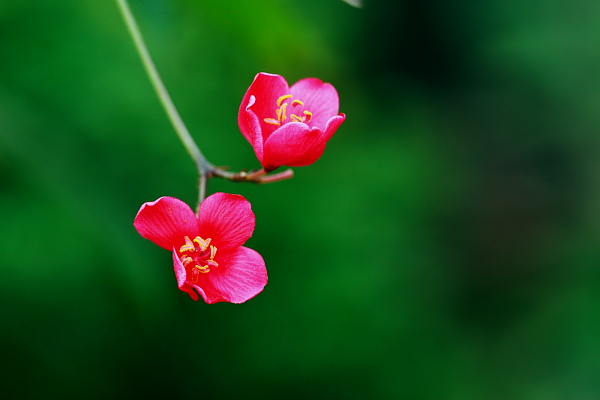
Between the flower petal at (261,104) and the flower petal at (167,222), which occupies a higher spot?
the flower petal at (261,104)

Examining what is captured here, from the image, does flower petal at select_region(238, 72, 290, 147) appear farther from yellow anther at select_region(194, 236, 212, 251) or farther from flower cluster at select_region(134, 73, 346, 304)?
yellow anther at select_region(194, 236, 212, 251)

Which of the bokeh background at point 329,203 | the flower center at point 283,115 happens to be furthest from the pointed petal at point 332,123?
the bokeh background at point 329,203

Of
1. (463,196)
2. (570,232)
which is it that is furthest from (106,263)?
(570,232)

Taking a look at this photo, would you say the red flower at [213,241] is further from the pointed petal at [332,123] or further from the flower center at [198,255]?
the pointed petal at [332,123]

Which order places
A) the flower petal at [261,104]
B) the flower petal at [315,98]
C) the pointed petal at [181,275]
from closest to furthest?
1. the pointed petal at [181,275]
2. the flower petal at [261,104]
3. the flower petal at [315,98]

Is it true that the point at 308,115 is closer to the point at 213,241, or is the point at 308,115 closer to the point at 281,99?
the point at 281,99

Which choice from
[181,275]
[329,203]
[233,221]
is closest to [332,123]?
[233,221]

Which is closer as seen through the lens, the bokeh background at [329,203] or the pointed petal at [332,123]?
the pointed petal at [332,123]

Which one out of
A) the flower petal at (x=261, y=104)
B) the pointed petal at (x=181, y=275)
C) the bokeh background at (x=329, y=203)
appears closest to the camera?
the pointed petal at (x=181, y=275)
